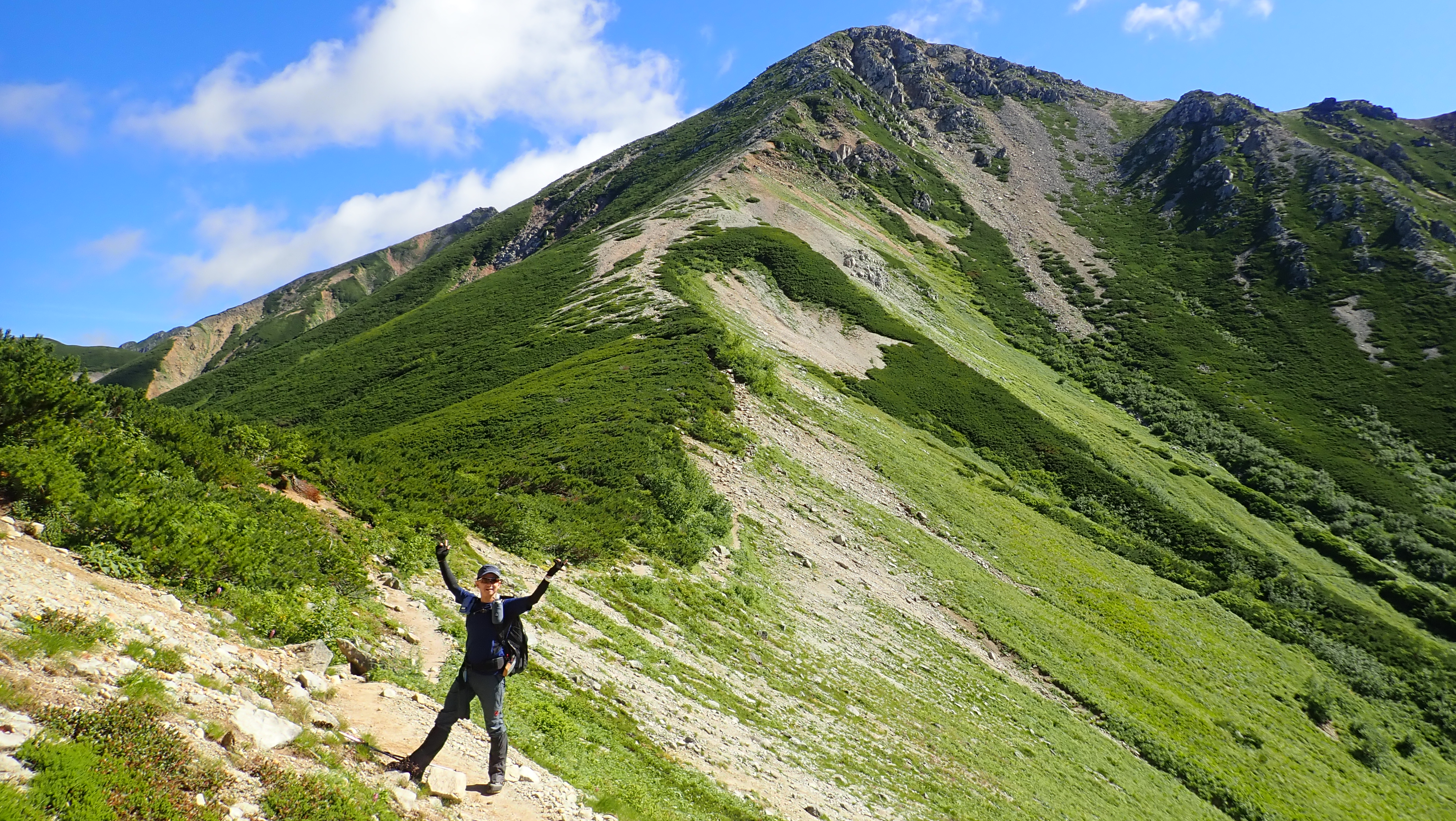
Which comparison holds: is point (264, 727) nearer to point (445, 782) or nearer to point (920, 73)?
point (445, 782)

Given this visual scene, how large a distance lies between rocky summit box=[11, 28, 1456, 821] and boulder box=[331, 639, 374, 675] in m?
0.05

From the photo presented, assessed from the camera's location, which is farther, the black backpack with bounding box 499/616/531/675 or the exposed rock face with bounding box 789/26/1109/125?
the exposed rock face with bounding box 789/26/1109/125


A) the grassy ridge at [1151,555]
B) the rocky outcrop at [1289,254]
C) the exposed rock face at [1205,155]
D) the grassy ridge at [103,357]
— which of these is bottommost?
the grassy ridge at [1151,555]

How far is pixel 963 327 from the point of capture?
80.7 m

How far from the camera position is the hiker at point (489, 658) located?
791 centimetres

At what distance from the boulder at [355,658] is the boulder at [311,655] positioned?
0.36m

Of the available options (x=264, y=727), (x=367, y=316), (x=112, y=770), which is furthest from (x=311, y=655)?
(x=367, y=316)

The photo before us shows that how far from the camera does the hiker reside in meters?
7.91

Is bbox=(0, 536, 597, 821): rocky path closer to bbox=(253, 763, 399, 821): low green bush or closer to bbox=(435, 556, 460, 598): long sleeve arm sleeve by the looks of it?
bbox=(253, 763, 399, 821): low green bush

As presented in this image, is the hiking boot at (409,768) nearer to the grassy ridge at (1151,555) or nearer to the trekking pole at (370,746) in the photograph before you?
the trekking pole at (370,746)

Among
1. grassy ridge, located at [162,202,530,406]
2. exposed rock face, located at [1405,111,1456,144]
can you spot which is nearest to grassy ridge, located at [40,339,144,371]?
grassy ridge, located at [162,202,530,406]

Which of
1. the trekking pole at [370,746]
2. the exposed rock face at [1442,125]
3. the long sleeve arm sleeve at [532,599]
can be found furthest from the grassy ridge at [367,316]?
the exposed rock face at [1442,125]

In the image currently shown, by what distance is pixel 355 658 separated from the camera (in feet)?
31.4

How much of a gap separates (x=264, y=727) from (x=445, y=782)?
6.75ft
